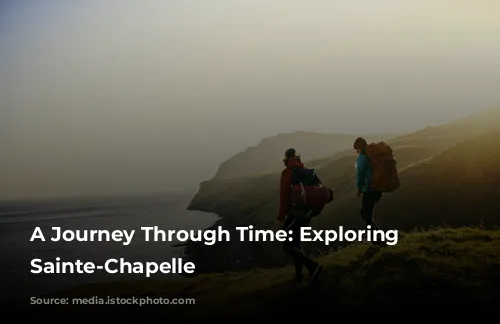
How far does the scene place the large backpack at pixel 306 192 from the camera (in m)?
13.5

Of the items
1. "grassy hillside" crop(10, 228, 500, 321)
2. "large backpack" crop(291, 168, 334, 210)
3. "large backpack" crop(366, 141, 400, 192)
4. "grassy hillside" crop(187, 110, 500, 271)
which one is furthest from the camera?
"grassy hillside" crop(187, 110, 500, 271)

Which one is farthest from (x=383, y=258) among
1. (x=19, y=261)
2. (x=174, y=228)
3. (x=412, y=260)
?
(x=174, y=228)

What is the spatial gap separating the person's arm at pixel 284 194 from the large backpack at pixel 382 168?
122 inches

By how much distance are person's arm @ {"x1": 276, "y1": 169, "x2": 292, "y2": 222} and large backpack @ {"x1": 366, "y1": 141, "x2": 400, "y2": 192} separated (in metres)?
3.10

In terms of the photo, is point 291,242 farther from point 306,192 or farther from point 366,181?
point 366,181

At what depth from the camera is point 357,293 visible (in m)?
13.0

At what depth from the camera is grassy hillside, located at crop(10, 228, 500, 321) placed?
12.2 meters

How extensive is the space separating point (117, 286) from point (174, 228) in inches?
2911

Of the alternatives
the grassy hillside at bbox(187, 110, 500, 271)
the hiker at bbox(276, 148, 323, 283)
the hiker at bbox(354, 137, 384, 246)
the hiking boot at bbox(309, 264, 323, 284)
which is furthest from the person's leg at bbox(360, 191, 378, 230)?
the grassy hillside at bbox(187, 110, 500, 271)

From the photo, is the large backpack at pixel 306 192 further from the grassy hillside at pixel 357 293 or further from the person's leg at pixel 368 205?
the grassy hillside at pixel 357 293

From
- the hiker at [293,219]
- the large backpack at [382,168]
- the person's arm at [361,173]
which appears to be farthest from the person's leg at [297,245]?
the large backpack at [382,168]

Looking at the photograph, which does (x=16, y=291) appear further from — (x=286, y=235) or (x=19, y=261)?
(x=286, y=235)

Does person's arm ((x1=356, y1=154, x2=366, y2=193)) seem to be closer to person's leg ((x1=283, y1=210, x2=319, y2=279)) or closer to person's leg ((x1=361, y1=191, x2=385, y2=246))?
person's leg ((x1=361, y1=191, x2=385, y2=246))

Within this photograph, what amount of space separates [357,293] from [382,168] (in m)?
4.19
